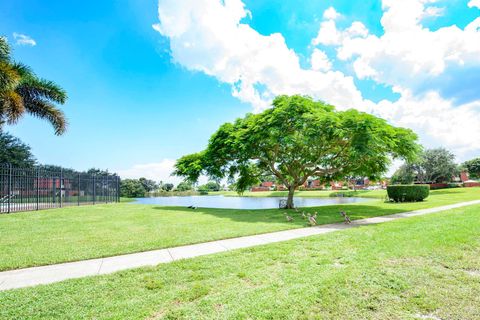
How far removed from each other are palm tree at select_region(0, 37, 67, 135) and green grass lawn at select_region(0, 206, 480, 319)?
13230 millimetres

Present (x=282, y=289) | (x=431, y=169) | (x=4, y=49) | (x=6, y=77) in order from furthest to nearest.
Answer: (x=431, y=169)
(x=4, y=49)
(x=6, y=77)
(x=282, y=289)

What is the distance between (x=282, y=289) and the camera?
3.76m

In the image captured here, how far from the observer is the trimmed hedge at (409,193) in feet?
69.4

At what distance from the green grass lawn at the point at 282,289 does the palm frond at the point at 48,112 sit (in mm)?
15243

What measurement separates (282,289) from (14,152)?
43.0 meters

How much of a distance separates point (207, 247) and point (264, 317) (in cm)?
359

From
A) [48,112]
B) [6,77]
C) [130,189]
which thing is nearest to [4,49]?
[6,77]

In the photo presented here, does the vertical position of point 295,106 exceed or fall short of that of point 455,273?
it exceeds it

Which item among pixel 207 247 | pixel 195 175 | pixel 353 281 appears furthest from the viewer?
pixel 195 175

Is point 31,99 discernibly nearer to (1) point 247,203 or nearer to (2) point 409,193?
(1) point 247,203

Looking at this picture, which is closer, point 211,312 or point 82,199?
point 211,312

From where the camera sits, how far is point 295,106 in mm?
13430

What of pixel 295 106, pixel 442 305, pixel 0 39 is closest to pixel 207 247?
pixel 442 305

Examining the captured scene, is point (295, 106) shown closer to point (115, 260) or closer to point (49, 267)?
point (115, 260)
